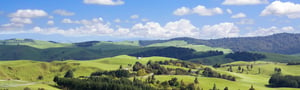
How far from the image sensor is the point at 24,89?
156 metres

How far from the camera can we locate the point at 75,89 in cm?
19975

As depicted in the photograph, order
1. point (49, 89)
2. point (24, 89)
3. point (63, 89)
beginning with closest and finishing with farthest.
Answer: point (24, 89) < point (49, 89) < point (63, 89)

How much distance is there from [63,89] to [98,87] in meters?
19.4

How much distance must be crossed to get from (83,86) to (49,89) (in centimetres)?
3356

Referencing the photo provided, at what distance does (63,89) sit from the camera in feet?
638

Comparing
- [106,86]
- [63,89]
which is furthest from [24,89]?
[106,86]

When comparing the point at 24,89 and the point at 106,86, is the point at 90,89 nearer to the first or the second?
the point at 106,86

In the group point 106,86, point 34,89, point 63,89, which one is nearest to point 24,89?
point 34,89

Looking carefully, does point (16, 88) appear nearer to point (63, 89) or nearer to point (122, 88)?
point (63, 89)

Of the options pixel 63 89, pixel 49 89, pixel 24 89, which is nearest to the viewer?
pixel 24 89

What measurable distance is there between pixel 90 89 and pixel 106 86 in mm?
9223

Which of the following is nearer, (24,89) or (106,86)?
(24,89)

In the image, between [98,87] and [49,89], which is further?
[98,87]

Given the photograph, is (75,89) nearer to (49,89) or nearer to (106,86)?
(106,86)
